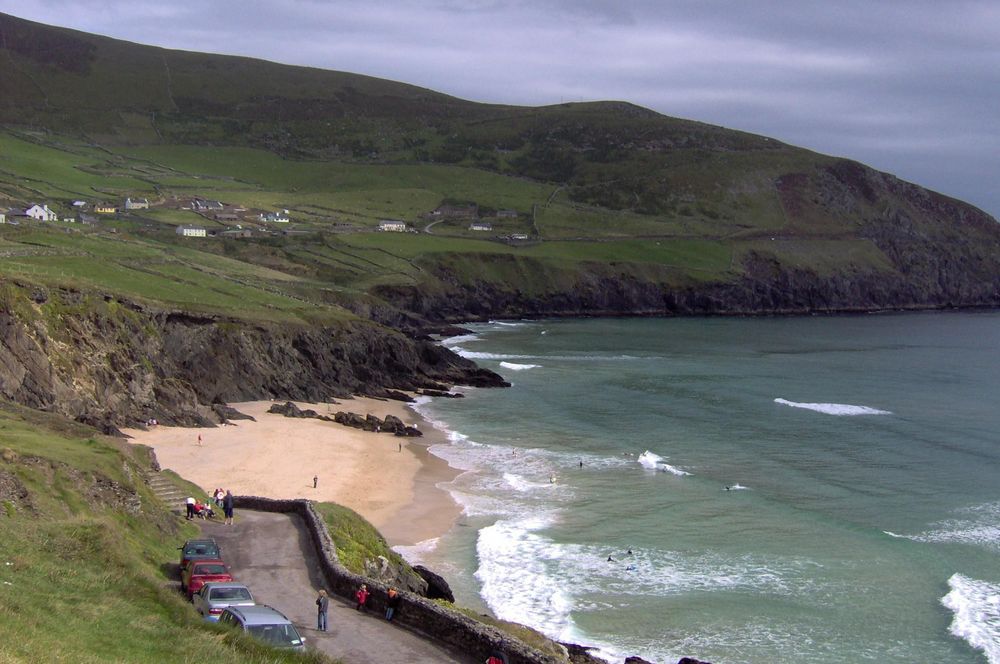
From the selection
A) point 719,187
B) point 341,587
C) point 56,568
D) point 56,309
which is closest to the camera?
point 56,568

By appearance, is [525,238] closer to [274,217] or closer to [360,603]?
[274,217]

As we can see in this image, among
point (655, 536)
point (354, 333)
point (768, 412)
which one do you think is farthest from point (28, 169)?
point (655, 536)

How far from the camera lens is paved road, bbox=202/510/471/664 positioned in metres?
19.9

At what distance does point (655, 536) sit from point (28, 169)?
468ft

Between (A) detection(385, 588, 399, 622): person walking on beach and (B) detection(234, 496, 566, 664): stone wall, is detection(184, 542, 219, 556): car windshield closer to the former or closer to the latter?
(B) detection(234, 496, 566, 664): stone wall

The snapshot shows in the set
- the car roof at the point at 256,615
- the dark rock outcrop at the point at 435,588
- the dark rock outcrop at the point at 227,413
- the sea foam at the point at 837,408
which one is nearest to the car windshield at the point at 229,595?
the car roof at the point at 256,615

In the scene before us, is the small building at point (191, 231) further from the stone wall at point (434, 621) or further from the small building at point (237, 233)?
the stone wall at point (434, 621)

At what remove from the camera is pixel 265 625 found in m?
17.9

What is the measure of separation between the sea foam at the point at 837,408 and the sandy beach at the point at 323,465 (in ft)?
92.5

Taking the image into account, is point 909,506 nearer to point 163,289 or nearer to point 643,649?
point 643,649

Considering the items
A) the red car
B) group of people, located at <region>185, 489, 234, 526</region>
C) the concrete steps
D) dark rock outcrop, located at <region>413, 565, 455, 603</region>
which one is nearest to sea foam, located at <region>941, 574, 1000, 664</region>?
dark rock outcrop, located at <region>413, 565, 455, 603</region>

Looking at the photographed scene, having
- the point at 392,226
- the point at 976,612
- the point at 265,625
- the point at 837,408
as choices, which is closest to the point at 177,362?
the point at 837,408

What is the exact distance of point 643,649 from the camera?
98.6ft

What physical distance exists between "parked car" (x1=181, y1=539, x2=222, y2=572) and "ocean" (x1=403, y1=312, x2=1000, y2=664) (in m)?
11.2
